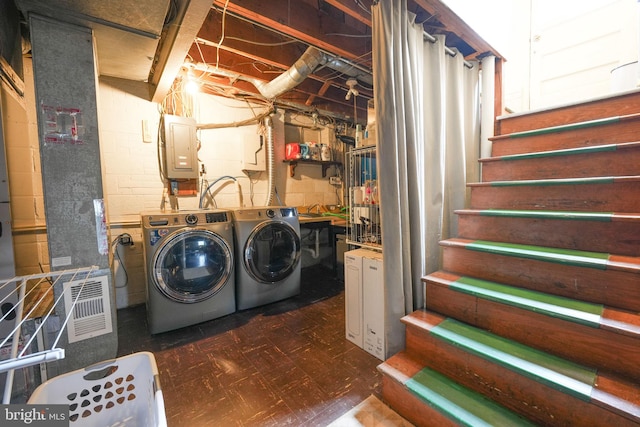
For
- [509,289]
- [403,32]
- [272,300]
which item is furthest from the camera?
[272,300]

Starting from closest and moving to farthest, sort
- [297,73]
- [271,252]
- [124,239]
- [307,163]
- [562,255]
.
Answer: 1. [562,255]
2. [297,73]
3. [124,239]
4. [271,252]
5. [307,163]

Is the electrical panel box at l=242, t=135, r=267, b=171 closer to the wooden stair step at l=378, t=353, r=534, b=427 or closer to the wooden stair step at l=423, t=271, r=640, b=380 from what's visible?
the wooden stair step at l=423, t=271, r=640, b=380

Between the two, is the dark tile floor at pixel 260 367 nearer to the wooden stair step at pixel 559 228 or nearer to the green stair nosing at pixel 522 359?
the green stair nosing at pixel 522 359

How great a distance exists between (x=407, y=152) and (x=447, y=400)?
138cm

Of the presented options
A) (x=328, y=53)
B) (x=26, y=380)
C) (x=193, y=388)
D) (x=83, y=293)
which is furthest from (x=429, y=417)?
(x=328, y=53)

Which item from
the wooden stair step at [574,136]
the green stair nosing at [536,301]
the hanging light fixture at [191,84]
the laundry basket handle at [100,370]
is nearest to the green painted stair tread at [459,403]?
the green stair nosing at [536,301]

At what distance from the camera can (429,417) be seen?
4.19 ft

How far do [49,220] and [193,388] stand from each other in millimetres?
1312

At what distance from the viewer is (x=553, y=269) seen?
1.36 meters

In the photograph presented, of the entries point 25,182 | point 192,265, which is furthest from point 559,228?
point 25,182

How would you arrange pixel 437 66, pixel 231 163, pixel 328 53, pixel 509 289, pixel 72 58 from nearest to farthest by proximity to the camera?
pixel 509 289
pixel 72 58
pixel 437 66
pixel 328 53
pixel 231 163

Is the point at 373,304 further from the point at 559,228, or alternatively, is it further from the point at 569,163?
the point at 569,163

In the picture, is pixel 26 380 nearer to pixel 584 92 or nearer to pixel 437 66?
pixel 437 66

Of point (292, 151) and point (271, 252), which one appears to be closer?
point (271, 252)
